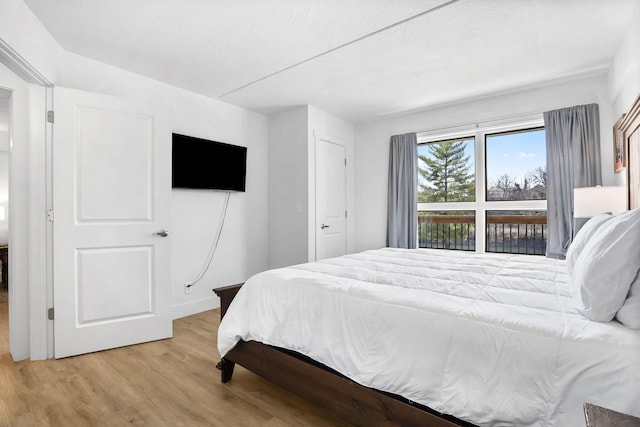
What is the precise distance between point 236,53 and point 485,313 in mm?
2718

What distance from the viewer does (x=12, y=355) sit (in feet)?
8.15

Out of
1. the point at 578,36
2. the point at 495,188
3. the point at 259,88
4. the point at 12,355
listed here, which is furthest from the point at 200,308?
the point at 578,36

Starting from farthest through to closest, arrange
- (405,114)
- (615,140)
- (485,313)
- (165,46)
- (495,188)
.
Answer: (405,114) → (495,188) → (615,140) → (165,46) → (485,313)

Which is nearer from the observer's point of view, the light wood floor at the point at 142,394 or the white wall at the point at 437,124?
the light wood floor at the point at 142,394

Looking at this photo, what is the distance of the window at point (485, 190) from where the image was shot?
379cm

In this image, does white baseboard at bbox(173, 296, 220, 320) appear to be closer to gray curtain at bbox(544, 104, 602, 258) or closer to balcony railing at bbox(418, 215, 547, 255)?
balcony railing at bbox(418, 215, 547, 255)

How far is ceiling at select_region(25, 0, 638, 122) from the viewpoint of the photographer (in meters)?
2.20

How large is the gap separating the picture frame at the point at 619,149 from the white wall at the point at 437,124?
15 centimetres

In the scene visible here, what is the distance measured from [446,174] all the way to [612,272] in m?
3.39

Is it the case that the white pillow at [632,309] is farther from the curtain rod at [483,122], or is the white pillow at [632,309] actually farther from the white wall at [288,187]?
the white wall at [288,187]

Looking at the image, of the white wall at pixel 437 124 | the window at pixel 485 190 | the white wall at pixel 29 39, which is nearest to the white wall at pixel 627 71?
the white wall at pixel 437 124

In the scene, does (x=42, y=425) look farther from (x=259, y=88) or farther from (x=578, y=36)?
(x=578, y=36)

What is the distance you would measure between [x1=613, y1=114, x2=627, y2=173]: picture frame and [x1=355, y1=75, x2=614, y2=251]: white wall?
146 millimetres

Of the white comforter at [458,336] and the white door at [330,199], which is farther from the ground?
the white door at [330,199]
